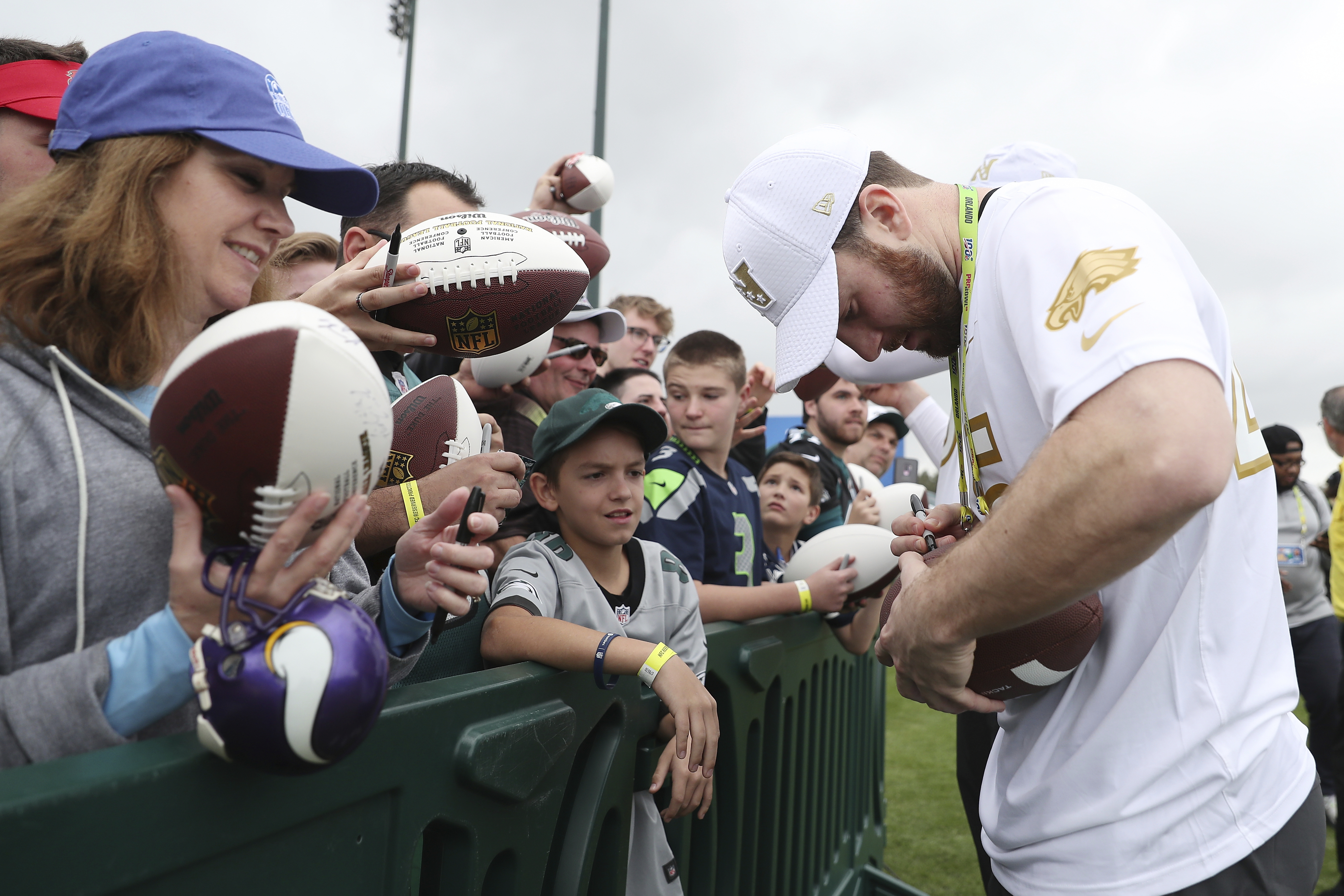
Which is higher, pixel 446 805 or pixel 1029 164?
pixel 1029 164

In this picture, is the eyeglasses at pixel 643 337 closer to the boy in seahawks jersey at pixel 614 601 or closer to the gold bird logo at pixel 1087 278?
the boy in seahawks jersey at pixel 614 601

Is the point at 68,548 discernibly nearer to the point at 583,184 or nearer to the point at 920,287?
the point at 920,287

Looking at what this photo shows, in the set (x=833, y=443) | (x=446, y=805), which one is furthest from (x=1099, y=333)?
(x=833, y=443)

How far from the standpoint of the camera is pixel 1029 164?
4.02 metres

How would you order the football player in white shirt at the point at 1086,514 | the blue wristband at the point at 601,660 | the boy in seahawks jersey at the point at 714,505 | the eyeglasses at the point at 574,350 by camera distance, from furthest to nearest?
1. the eyeglasses at the point at 574,350
2. the boy in seahawks jersey at the point at 714,505
3. the blue wristband at the point at 601,660
4. the football player in white shirt at the point at 1086,514

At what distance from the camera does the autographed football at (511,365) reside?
120 inches

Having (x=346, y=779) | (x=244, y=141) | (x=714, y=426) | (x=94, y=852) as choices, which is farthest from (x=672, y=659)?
(x=714, y=426)

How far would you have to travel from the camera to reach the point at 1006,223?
163 centimetres

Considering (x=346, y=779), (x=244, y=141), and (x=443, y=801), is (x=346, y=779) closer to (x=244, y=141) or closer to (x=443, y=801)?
(x=443, y=801)

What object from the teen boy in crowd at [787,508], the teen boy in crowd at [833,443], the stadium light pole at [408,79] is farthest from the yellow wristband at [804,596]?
the stadium light pole at [408,79]

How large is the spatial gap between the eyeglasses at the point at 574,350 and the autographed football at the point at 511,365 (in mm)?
614

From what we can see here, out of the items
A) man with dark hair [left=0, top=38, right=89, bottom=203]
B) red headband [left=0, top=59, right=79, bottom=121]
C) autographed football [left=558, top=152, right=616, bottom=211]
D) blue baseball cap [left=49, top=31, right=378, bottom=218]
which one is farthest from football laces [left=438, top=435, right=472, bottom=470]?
autographed football [left=558, top=152, right=616, bottom=211]

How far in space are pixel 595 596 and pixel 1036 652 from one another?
4.25 feet

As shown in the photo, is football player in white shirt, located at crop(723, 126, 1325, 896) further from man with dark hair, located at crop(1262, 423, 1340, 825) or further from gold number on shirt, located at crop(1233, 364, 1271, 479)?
man with dark hair, located at crop(1262, 423, 1340, 825)
